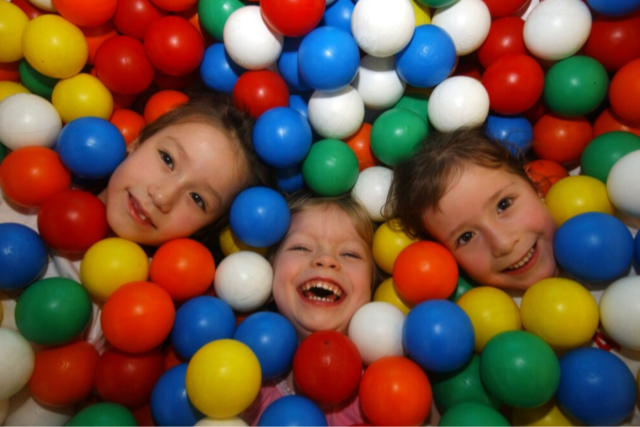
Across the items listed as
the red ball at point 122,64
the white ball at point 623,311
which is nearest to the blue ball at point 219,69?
the red ball at point 122,64

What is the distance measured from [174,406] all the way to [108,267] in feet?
1.36

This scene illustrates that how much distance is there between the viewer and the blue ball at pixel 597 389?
4.26 feet

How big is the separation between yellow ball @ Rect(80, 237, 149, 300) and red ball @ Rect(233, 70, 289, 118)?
22.7 inches

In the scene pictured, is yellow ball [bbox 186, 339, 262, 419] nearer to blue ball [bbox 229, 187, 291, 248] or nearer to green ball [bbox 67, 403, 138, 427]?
green ball [bbox 67, 403, 138, 427]

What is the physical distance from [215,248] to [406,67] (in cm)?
89

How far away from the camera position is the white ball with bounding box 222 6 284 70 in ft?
5.64

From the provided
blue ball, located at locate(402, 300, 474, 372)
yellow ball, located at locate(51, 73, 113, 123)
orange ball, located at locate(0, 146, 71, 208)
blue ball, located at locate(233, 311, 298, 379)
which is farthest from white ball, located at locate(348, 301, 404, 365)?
yellow ball, located at locate(51, 73, 113, 123)

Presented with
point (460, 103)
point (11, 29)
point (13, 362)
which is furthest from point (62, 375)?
point (460, 103)

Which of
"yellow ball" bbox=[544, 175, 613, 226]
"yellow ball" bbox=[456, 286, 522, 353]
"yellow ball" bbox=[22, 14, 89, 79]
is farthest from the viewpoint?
"yellow ball" bbox=[22, 14, 89, 79]

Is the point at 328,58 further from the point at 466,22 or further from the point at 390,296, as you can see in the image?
the point at 390,296

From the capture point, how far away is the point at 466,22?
1.75 m

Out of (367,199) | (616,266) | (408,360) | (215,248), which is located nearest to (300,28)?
(367,199)

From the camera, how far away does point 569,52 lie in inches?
68.4

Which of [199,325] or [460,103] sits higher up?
[460,103]
